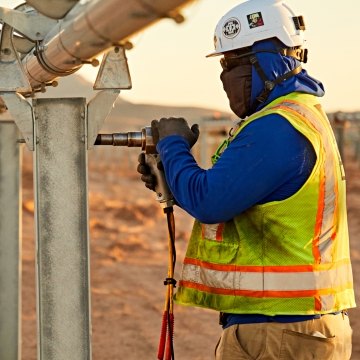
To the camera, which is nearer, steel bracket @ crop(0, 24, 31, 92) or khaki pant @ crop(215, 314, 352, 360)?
khaki pant @ crop(215, 314, 352, 360)

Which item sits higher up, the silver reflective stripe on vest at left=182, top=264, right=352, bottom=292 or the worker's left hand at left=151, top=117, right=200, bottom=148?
the worker's left hand at left=151, top=117, right=200, bottom=148

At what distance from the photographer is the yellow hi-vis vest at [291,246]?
3457 mm

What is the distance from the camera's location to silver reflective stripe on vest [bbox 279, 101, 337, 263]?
3.51 metres

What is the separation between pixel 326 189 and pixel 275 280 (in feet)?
1.23

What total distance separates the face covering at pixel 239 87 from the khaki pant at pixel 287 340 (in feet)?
2.65

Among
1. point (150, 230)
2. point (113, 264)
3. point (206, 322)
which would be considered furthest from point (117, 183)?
point (206, 322)

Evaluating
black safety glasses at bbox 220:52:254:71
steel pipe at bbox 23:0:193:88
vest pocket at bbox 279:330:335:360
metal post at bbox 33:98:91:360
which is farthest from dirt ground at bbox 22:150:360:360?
black safety glasses at bbox 220:52:254:71

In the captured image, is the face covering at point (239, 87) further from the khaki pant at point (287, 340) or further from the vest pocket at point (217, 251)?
the khaki pant at point (287, 340)

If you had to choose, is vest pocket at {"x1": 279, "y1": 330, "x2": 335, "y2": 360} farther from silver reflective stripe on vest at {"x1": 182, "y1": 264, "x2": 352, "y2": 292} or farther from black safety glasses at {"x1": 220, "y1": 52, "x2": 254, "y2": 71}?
black safety glasses at {"x1": 220, "y1": 52, "x2": 254, "y2": 71}

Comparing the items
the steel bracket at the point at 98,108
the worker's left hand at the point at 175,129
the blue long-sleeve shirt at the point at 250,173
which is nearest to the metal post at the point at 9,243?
the steel bracket at the point at 98,108

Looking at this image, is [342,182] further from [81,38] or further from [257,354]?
[81,38]

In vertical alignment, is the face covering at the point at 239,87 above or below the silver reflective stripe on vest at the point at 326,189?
above

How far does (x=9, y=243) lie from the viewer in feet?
20.7

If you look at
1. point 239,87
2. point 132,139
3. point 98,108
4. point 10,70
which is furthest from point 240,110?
point 10,70
